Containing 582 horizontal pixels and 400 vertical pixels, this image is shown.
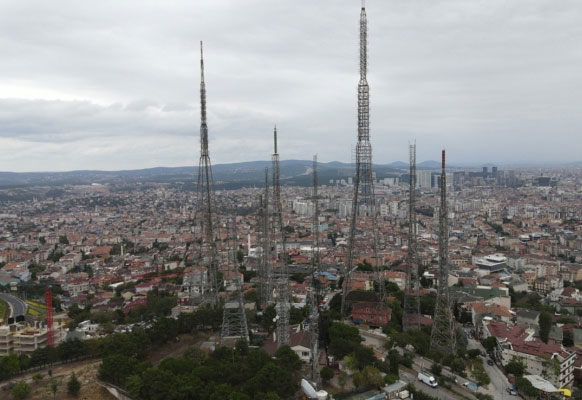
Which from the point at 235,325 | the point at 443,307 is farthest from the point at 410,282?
the point at 235,325

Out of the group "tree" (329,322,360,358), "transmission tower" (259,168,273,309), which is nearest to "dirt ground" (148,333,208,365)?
"transmission tower" (259,168,273,309)

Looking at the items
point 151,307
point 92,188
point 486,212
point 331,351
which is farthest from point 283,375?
point 92,188

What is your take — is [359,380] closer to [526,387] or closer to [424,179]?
[526,387]

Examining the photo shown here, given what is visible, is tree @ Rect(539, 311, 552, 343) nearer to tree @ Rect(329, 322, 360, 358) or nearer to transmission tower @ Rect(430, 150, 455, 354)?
transmission tower @ Rect(430, 150, 455, 354)

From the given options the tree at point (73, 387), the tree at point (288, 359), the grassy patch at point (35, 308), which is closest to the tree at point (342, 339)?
the tree at point (288, 359)

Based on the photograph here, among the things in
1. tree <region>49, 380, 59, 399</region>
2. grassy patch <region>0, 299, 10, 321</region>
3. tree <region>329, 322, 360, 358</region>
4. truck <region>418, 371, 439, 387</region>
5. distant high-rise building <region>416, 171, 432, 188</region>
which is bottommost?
grassy patch <region>0, 299, 10, 321</region>

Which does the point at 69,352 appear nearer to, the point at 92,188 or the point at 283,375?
the point at 283,375
